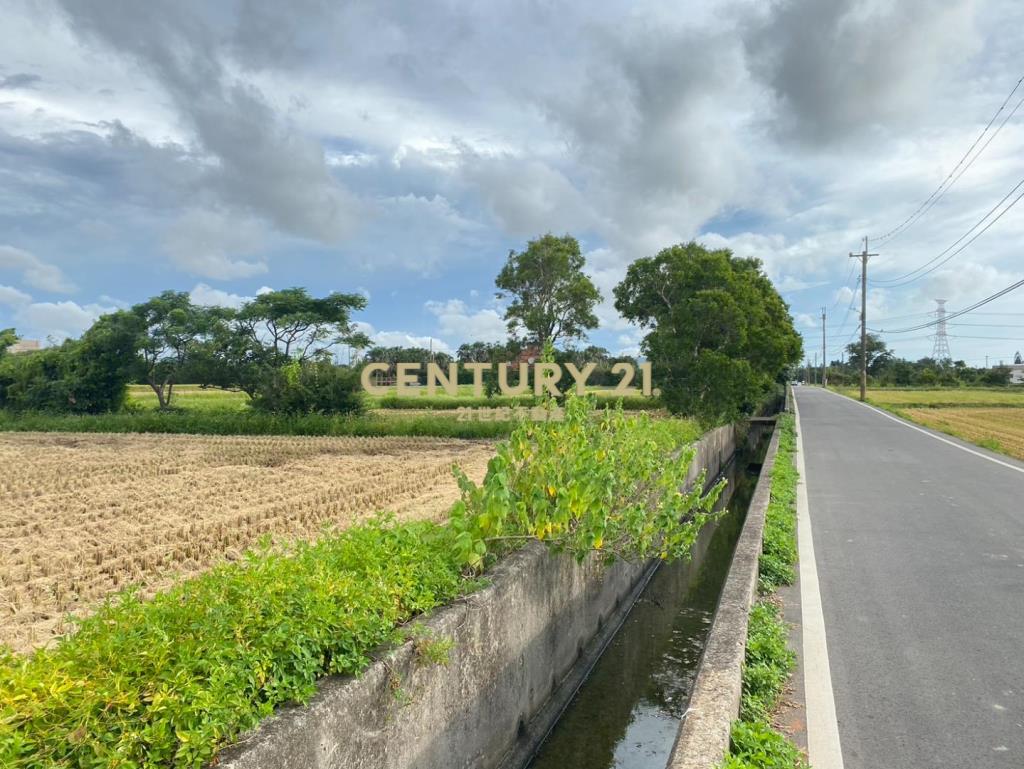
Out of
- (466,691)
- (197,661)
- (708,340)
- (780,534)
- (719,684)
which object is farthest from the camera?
(708,340)

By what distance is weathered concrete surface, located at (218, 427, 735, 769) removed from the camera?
2.86 meters

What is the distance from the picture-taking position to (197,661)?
2.75 metres

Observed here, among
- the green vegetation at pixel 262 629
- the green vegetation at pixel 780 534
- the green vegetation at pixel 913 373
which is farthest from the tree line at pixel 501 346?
the green vegetation at pixel 913 373

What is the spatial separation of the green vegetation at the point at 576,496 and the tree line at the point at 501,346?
15.6m

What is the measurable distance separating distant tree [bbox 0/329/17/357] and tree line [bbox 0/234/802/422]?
12 cm

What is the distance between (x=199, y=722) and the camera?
257cm

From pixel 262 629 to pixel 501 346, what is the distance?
37841 mm

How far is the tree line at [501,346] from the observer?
895 inches

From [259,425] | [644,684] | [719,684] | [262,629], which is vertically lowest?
[644,684]

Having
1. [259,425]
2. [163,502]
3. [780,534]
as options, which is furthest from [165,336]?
[780,534]

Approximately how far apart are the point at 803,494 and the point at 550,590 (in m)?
6.83

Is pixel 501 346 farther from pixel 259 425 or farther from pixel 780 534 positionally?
pixel 780 534

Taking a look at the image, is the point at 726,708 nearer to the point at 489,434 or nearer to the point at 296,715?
the point at 296,715

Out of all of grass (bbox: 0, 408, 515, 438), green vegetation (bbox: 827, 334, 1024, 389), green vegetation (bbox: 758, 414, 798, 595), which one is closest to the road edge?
green vegetation (bbox: 758, 414, 798, 595)
